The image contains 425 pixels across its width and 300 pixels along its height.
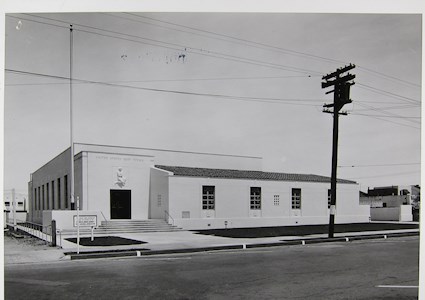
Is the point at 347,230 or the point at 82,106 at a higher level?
the point at 82,106

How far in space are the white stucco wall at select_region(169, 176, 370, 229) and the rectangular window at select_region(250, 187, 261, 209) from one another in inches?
7.1

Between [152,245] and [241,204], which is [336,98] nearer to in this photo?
[241,204]

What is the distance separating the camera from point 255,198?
19.3 metres

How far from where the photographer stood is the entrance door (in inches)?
642

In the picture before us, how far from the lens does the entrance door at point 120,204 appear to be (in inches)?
642

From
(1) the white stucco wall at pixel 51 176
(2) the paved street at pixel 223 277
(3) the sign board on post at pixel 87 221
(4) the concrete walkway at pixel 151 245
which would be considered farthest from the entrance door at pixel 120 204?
(2) the paved street at pixel 223 277

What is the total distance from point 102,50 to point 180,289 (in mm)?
5020

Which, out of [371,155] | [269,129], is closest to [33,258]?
[269,129]

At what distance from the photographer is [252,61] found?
10.4m

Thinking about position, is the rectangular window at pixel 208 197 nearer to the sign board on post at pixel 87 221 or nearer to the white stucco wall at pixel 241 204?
the white stucco wall at pixel 241 204

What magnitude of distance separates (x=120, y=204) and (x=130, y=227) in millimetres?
1369

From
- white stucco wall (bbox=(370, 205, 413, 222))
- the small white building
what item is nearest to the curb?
the small white building

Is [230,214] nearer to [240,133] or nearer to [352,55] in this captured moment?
[240,133]

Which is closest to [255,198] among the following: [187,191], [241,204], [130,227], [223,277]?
[241,204]
